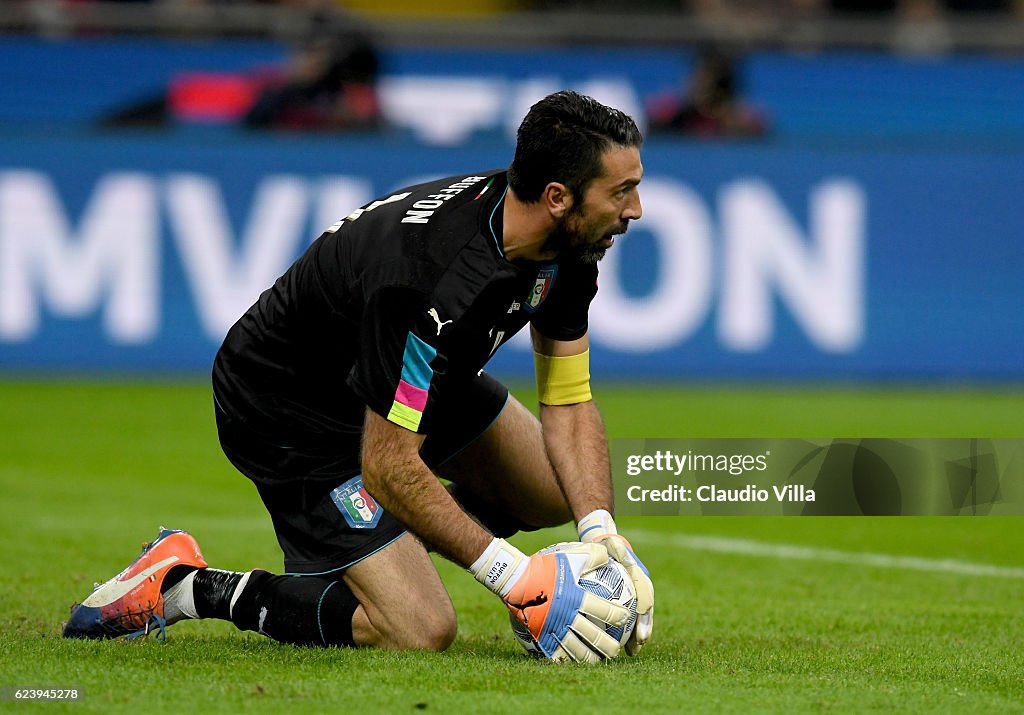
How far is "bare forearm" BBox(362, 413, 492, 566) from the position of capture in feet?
16.3

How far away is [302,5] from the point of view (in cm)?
1638

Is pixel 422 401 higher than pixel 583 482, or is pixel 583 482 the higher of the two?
pixel 422 401

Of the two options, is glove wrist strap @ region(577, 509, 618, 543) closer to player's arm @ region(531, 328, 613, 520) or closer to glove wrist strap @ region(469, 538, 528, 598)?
player's arm @ region(531, 328, 613, 520)

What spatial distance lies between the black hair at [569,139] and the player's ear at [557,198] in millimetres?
15

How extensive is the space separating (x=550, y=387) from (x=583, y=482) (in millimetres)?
392

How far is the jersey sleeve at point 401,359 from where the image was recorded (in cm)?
494

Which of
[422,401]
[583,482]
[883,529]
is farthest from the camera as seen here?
[883,529]

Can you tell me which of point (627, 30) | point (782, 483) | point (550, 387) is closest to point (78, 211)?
point (627, 30)

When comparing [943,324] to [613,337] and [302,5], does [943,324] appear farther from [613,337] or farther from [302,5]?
[302,5]

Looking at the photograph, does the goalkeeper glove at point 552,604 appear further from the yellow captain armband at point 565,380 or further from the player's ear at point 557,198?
the player's ear at point 557,198

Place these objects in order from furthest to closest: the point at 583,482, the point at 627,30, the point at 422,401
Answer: the point at 627,30 → the point at 583,482 → the point at 422,401

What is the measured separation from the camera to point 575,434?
5.68 meters

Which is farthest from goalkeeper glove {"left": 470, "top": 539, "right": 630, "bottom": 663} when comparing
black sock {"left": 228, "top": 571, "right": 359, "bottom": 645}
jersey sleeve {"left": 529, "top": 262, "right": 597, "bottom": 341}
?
jersey sleeve {"left": 529, "top": 262, "right": 597, "bottom": 341}

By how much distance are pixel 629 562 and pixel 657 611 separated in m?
1.15
